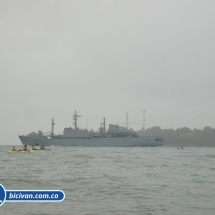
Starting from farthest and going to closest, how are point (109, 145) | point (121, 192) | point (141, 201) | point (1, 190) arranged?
point (109, 145)
point (121, 192)
point (141, 201)
point (1, 190)

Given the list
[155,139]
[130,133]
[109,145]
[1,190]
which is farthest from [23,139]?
[1,190]

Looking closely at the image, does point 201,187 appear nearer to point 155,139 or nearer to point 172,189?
point 172,189

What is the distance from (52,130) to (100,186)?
309ft

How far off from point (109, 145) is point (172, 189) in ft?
292

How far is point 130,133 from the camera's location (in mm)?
107125

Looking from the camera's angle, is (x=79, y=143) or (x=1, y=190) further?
(x=79, y=143)

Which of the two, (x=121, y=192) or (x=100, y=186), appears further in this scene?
(x=100, y=186)

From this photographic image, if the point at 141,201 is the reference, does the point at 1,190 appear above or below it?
above

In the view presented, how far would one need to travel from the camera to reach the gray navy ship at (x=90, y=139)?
336 ft

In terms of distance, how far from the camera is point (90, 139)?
103 metres

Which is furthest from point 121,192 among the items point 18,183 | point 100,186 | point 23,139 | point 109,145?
point 23,139

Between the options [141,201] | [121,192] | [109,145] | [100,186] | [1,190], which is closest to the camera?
[1,190]

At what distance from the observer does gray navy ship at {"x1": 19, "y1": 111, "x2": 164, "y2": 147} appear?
103m

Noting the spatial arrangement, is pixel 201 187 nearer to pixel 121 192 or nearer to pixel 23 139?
pixel 121 192
